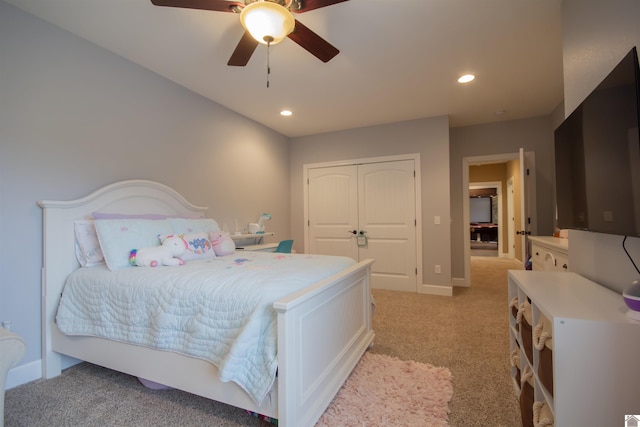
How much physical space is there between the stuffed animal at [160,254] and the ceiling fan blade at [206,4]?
1512mm

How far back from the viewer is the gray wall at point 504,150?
13.2 ft

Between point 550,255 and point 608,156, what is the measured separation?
1621 mm

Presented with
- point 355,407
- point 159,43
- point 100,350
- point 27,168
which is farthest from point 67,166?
point 355,407

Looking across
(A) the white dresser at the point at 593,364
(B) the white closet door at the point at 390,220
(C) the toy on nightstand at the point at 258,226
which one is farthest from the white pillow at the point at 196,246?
(B) the white closet door at the point at 390,220

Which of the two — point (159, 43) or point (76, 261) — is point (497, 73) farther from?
point (76, 261)

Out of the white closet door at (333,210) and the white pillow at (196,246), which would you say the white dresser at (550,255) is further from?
the white pillow at (196,246)

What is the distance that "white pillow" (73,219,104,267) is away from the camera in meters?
A: 2.06

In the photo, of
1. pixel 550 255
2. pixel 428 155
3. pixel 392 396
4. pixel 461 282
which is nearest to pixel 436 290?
pixel 461 282

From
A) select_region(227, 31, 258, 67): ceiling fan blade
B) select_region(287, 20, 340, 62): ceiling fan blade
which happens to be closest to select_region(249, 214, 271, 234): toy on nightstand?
select_region(227, 31, 258, 67): ceiling fan blade

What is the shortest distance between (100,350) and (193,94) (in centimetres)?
258

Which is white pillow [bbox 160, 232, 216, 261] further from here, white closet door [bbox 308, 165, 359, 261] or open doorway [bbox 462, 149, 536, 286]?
open doorway [bbox 462, 149, 536, 286]

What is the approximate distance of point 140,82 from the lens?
8.69ft

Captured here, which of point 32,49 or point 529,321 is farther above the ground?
point 32,49

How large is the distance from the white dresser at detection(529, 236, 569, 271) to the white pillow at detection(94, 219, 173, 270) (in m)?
3.04
